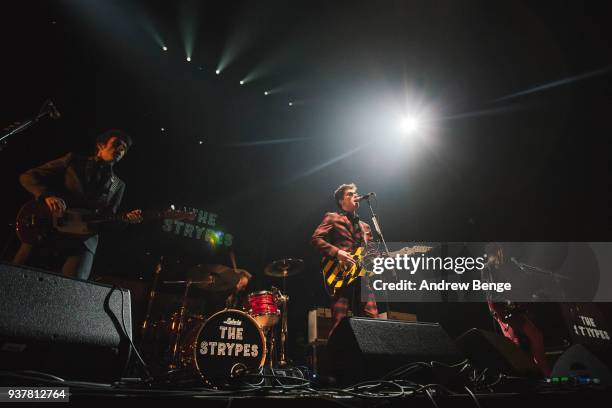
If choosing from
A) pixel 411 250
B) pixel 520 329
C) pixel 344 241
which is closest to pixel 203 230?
pixel 344 241

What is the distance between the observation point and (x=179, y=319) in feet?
15.1

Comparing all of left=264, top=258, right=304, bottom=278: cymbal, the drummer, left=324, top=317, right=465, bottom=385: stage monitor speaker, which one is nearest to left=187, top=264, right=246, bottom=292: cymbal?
the drummer

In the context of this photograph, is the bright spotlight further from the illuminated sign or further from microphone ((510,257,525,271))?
the illuminated sign

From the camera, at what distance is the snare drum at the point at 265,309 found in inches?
161

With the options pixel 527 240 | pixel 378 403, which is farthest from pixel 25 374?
pixel 527 240

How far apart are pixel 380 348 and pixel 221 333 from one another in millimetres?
1878

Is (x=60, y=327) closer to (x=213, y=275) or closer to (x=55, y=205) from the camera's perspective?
(x=55, y=205)

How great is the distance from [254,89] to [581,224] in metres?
7.16

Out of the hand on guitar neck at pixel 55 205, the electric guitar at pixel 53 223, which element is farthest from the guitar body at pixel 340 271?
the hand on guitar neck at pixel 55 205

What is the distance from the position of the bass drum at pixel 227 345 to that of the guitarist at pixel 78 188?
4.13ft

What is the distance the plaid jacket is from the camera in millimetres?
3885

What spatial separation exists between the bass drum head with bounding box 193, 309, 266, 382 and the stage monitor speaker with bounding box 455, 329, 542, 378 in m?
1.90

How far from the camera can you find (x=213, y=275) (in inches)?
196

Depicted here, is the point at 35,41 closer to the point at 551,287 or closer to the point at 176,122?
the point at 176,122
